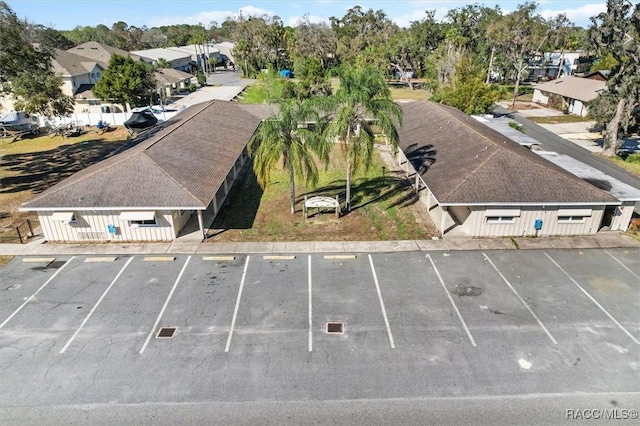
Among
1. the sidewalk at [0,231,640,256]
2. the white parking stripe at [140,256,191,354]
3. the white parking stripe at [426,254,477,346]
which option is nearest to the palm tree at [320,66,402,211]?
the sidewalk at [0,231,640,256]

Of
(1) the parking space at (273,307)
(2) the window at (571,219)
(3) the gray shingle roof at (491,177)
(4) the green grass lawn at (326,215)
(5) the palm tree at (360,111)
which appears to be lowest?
(1) the parking space at (273,307)

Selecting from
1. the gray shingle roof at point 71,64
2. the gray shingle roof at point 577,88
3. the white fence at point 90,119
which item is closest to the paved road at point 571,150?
the gray shingle roof at point 577,88

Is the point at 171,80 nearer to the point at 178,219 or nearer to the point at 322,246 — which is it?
the point at 178,219

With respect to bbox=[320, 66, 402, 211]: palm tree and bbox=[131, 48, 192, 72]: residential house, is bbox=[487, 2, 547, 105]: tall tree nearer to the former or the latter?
bbox=[320, 66, 402, 211]: palm tree

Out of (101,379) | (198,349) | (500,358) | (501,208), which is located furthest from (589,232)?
(101,379)

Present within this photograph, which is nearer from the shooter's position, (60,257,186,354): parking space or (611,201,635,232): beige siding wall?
(60,257,186,354): parking space

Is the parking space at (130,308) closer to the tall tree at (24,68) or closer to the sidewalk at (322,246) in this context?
the sidewalk at (322,246)

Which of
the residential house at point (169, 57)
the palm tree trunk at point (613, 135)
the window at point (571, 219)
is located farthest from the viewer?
Answer: the residential house at point (169, 57)
